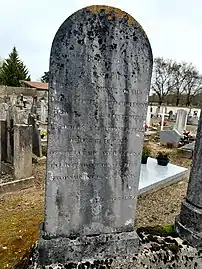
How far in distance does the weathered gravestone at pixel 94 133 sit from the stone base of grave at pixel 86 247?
0.01m

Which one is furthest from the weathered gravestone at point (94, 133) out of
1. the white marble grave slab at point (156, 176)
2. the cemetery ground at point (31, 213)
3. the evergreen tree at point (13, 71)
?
the evergreen tree at point (13, 71)

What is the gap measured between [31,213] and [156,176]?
157 inches

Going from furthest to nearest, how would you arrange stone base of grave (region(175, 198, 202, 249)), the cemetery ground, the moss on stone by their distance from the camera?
the cemetery ground, the moss on stone, stone base of grave (region(175, 198, 202, 249))

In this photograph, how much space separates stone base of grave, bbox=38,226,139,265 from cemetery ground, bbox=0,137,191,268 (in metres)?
1.60

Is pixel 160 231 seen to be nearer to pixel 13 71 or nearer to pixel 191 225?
pixel 191 225

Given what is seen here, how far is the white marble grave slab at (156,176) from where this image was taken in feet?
24.4

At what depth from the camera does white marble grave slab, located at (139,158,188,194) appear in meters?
7.45

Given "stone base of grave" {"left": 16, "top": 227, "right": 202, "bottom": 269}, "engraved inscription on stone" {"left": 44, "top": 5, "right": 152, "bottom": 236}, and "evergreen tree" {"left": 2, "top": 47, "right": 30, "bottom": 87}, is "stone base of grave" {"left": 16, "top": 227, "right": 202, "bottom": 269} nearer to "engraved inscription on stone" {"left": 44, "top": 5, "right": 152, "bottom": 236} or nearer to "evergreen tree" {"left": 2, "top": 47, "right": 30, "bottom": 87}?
"engraved inscription on stone" {"left": 44, "top": 5, "right": 152, "bottom": 236}

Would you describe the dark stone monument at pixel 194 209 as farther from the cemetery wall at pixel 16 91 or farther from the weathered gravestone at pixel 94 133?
the cemetery wall at pixel 16 91

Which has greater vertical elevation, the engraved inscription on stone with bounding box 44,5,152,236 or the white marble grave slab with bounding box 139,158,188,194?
the engraved inscription on stone with bounding box 44,5,152,236

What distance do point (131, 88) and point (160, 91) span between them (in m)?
46.8

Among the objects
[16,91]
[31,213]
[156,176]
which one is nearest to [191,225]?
[31,213]

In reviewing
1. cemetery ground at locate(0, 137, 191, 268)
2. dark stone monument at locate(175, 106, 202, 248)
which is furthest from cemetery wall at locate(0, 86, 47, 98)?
dark stone monument at locate(175, 106, 202, 248)

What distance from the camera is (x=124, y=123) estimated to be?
273cm
